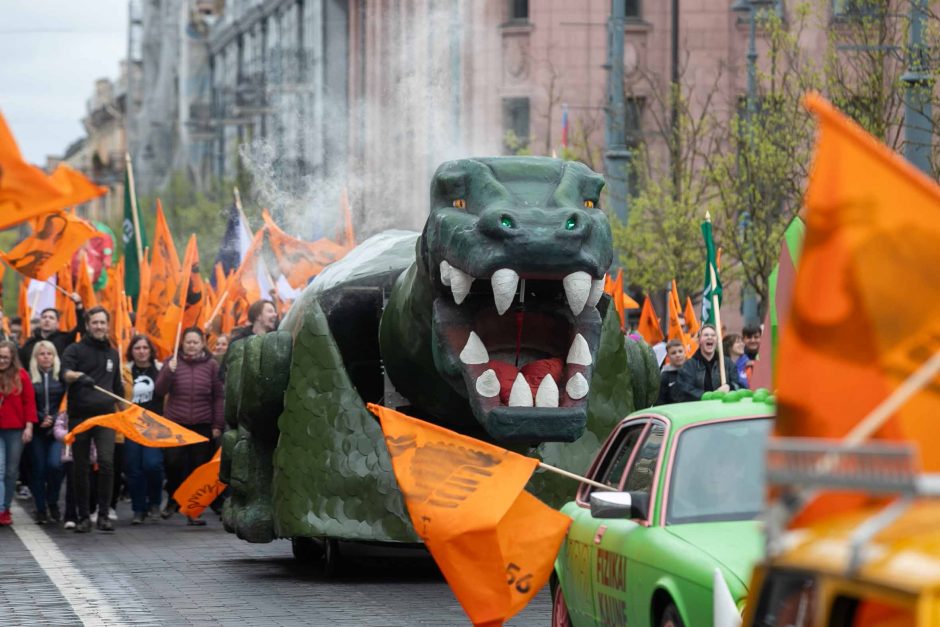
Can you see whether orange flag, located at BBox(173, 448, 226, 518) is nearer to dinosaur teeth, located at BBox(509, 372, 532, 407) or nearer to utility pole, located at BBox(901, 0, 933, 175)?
dinosaur teeth, located at BBox(509, 372, 532, 407)

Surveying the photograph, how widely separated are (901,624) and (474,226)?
24.3 feet

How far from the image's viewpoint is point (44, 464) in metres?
18.6

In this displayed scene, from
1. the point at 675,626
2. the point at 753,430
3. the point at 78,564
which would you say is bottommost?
the point at 78,564

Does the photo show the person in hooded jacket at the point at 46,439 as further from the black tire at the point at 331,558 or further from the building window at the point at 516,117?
the building window at the point at 516,117

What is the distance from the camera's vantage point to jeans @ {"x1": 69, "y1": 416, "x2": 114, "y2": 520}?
57.5ft

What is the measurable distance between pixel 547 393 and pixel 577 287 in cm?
65

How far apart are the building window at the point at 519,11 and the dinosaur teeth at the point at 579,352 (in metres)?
37.5

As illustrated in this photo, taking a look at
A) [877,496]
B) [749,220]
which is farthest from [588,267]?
[749,220]

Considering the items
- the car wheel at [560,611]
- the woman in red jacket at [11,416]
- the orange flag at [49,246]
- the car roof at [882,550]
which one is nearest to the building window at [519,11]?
the orange flag at [49,246]

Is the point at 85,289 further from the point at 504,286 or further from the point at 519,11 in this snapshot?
the point at 519,11

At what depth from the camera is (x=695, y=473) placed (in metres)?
8.32

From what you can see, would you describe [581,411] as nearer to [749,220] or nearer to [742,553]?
[742,553]

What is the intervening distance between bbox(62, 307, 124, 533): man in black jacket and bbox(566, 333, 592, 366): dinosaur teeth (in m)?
6.88

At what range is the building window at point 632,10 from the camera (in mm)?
49706
